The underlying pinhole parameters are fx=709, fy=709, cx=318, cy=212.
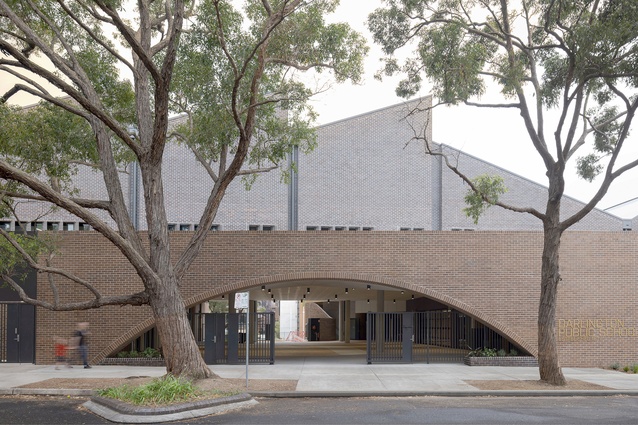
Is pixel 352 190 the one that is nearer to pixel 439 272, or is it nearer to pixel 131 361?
pixel 439 272

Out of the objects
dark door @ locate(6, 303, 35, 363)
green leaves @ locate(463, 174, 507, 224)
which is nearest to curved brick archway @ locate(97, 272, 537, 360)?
dark door @ locate(6, 303, 35, 363)

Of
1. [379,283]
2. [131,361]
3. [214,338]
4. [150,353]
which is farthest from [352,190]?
[131,361]

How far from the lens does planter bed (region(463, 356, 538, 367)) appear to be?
2420cm

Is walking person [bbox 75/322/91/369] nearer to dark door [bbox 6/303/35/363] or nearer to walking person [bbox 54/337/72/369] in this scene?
walking person [bbox 54/337/72/369]

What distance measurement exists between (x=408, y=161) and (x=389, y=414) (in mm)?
21802

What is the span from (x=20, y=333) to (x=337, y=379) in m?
11.7

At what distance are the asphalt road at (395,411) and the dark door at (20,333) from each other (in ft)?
27.0

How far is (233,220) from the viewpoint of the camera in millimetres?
32375

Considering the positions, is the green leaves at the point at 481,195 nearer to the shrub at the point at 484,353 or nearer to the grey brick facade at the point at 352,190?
the shrub at the point at 484,353

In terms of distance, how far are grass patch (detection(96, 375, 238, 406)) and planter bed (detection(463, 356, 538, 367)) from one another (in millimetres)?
11602

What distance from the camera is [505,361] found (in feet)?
79.9

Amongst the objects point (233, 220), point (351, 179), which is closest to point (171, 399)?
point (233, 220)

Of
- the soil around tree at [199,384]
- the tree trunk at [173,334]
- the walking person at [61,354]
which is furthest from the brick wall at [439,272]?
the tree trunk at [173,334]

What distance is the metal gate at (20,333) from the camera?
80.2 ft
